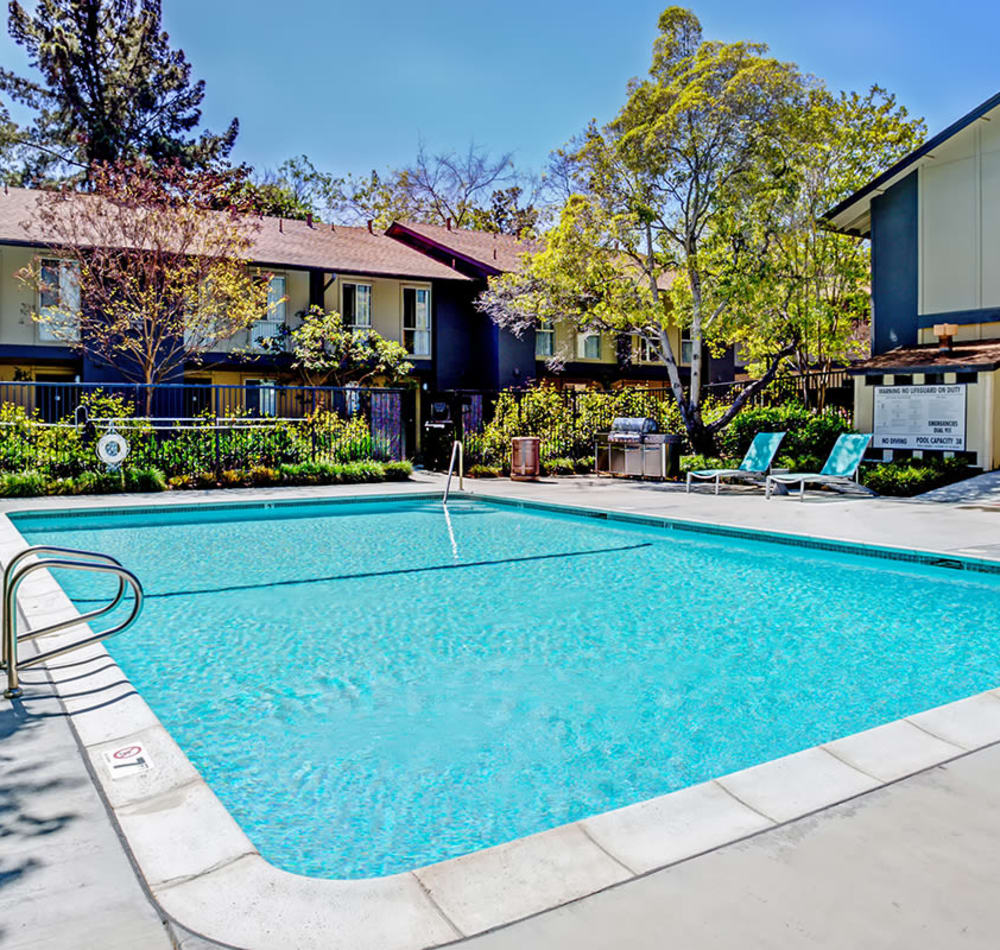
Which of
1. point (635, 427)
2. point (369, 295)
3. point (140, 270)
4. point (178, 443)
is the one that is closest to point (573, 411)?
point (635, 427)

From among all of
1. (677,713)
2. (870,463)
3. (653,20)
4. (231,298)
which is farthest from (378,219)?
(677,713)

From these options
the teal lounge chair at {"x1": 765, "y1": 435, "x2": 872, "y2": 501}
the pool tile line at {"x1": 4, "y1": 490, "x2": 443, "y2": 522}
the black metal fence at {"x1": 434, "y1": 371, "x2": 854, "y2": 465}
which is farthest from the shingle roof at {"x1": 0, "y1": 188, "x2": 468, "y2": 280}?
the teal lounge chair at {"x1": 765, "y1": 435, "x2": 872, "y2": 501}

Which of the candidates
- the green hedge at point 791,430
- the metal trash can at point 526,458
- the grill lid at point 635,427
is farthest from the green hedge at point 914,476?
the metal trash can at point 526,458

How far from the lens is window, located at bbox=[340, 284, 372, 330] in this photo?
22734 millimetres

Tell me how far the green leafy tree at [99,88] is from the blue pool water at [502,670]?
2847cm

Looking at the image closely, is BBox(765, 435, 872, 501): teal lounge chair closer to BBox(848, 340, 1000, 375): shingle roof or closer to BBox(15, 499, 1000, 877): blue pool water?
BBox(848, 340, 1000, 375): shingle roof

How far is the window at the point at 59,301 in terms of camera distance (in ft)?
59.6

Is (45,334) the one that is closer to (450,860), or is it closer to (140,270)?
(140,270)

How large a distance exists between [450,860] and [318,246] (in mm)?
22535

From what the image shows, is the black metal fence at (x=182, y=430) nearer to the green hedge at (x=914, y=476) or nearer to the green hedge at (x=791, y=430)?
the green hedge at (x=791, y=430)

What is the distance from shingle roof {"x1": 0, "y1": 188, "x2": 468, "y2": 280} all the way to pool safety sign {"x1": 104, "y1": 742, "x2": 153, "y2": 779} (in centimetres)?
1802

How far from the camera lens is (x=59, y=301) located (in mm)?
18453

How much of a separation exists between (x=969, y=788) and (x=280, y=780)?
9.04ft

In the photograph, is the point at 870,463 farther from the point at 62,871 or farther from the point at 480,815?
the point at 62,871
